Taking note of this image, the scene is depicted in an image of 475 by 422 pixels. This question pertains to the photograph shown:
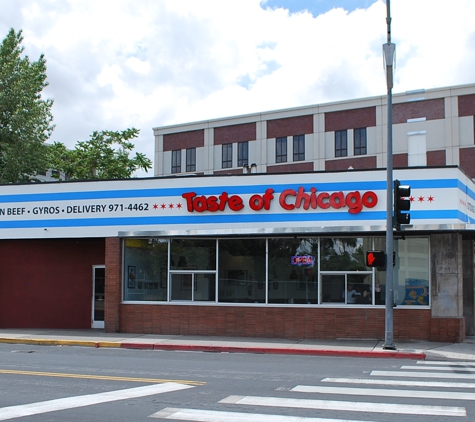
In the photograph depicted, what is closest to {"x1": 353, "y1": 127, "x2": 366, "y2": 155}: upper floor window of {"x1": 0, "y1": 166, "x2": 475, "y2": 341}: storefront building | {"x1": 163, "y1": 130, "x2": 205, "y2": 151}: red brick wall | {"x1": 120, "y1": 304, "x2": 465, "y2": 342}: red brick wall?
{"x1": 163, "y1": 130, "x2": 205, "y2": 151}: red brick wall

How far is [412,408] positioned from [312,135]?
43578 millimetres

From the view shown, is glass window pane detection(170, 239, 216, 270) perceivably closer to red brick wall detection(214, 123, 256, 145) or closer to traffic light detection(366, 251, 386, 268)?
traffic light detection(366, 251, 386, 268)

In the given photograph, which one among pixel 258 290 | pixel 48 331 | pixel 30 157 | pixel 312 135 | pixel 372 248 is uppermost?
pixel 312 135

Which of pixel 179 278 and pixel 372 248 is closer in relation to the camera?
pixel 372 248

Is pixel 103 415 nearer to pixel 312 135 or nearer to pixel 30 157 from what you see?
pixel 30 157

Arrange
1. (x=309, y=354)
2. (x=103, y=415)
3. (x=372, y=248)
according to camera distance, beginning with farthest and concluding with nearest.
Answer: (x=372, y=248), (x=309, y=354), (x=103, y=415)

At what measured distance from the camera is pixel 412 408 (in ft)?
27.7

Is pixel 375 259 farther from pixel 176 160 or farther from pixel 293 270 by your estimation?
pixel 176 160

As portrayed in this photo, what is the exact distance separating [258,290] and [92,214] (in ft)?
19.6

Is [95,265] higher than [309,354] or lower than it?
higher

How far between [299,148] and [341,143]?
139 inches

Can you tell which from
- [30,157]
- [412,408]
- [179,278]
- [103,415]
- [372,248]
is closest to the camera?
[103,415]

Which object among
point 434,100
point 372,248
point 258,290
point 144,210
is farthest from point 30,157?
point 434,100

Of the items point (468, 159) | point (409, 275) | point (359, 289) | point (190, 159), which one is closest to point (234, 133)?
point (190, 159)
